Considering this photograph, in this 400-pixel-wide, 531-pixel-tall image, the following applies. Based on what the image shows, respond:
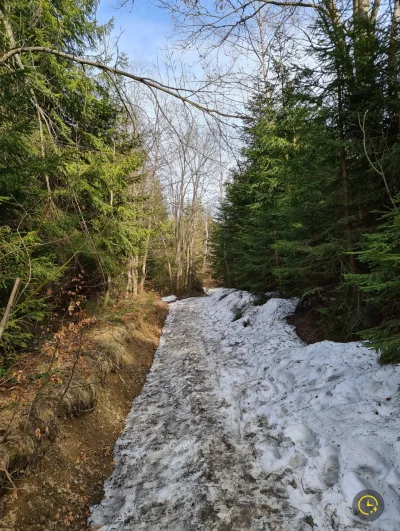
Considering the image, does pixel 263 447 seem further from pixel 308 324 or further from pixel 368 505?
pixel 308 324

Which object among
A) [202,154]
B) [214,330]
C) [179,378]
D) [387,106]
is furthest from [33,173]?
[214,330]

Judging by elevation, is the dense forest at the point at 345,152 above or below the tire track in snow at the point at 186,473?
above

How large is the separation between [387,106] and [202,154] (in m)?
4.55

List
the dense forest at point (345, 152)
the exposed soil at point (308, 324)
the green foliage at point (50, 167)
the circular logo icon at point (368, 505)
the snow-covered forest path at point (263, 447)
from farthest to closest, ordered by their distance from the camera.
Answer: the exposed soil at point (308, 324)
the dense forest at point (345, 152)
the green foliage at point (50, 167)
the snow-covered forest path at point (263, 447)
the circular logo icon at point (368, 505)

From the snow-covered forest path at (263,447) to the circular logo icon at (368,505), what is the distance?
0.15 ft

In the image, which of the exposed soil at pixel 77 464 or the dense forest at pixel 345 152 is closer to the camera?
the exposed soil at pixel 77 464

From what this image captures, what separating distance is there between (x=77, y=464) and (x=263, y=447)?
8.29ft

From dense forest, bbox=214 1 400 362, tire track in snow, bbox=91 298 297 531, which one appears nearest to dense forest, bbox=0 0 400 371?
dense forest, bbox=214 1 400 362

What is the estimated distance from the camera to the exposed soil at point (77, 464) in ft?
8.99

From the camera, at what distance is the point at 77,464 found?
3520 mm

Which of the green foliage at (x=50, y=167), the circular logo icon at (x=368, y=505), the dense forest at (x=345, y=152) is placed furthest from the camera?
the dense forest at (x=345, y=152)

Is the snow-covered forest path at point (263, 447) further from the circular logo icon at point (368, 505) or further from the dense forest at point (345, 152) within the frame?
the dense forest at point (345, 152)

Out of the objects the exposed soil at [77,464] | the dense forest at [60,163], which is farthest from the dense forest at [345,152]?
the exposed soil at [77,464]

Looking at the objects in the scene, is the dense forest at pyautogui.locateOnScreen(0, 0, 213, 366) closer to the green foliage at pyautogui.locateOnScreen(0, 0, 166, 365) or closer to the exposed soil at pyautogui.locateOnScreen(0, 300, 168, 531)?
the green foliage at pyautogui.locateOnScreen(0, 0, 166, 365)
